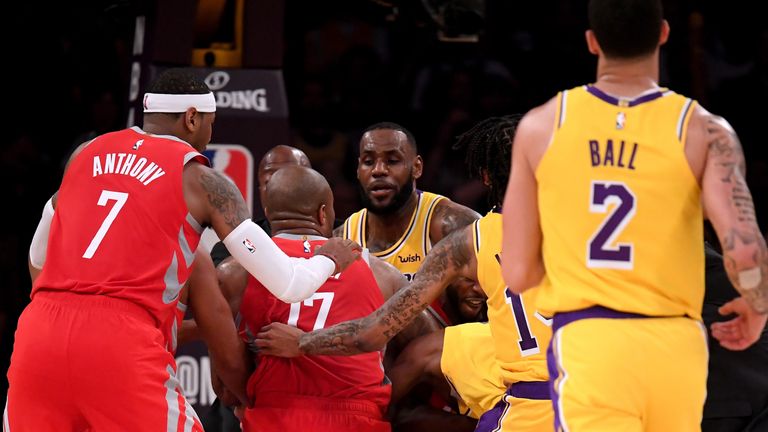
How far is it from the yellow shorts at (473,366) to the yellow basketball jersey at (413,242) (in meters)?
1.65

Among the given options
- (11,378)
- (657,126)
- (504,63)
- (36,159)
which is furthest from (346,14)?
(657,126)

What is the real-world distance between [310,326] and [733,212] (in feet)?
6.78

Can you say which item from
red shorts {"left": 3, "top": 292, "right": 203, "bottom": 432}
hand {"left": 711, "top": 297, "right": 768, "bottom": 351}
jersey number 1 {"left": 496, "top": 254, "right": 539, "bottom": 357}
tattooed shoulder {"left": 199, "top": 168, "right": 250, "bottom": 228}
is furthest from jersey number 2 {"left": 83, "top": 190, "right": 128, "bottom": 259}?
hand {"left": 711, "top": 297, "right": 768, "bottom": 351}

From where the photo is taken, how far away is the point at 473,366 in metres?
4.91

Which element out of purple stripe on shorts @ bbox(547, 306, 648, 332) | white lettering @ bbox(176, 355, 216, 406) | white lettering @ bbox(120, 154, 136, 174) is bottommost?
white lettering @ bbox(176, 355, 216, 406)

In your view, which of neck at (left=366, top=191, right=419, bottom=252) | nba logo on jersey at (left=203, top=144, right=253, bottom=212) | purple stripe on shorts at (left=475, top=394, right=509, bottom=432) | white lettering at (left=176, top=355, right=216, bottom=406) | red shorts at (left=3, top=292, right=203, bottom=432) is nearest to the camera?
red shorts at (left=3, top=292, right=203, bottom=432)

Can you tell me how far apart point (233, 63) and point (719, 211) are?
470cm

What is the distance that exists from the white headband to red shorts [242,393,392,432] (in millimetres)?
1192

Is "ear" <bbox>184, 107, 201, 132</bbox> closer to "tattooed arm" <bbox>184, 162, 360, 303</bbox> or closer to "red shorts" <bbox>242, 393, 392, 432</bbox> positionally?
"tattooed arm" <bbox>184, 162, 360, 303</bbox>

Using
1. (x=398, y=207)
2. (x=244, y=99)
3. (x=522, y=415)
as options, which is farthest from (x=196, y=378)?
(x=522, y=415)

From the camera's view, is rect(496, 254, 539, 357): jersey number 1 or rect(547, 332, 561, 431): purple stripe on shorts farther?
rect(496, 254, 539, 357): jersey number 1

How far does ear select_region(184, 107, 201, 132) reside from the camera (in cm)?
469

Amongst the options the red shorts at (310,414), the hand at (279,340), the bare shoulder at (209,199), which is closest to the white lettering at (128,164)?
the bare shoulder at (209,199)

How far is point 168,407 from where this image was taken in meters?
4.25
